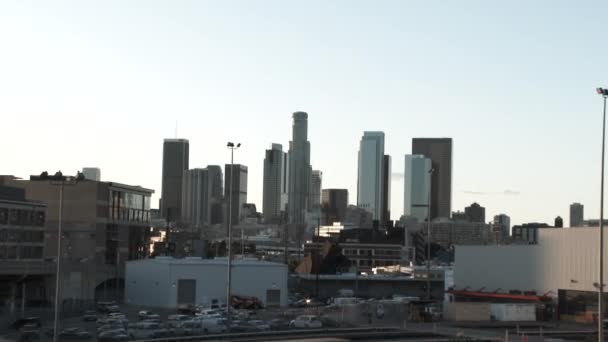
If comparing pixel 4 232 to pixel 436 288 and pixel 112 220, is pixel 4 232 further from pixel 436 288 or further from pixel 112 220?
pixel 436 288

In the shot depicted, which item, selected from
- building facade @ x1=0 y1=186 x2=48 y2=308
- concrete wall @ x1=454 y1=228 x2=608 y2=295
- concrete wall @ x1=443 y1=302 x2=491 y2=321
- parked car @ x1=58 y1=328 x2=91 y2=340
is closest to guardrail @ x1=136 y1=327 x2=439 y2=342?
parked car @ x1=58 y1=328 x2=91 y2=340

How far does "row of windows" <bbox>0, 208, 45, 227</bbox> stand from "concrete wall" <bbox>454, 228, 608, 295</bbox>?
47.3m

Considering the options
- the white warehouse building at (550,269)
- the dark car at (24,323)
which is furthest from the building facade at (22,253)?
the white warehouse building at (550,269)

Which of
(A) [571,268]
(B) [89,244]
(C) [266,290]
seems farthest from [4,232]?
(A) [571,268]

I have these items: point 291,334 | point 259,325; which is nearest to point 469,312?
point 259,325

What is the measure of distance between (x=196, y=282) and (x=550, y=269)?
36547 mm

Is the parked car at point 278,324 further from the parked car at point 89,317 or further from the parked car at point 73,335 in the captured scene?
the parked car at point 89,317

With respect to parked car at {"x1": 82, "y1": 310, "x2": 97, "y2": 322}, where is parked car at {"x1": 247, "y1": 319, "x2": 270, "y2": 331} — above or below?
above

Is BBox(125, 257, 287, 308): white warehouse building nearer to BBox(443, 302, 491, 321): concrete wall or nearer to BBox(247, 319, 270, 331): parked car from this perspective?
BBox(247, 319, 270, 331): parked car

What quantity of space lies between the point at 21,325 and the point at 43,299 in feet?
92.5

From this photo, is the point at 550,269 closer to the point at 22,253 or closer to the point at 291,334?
the point at 291,334

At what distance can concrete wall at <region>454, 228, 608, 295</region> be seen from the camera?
73375 millimetres

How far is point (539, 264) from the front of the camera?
78875mm

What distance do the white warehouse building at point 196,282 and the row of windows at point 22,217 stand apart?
12823 mm
